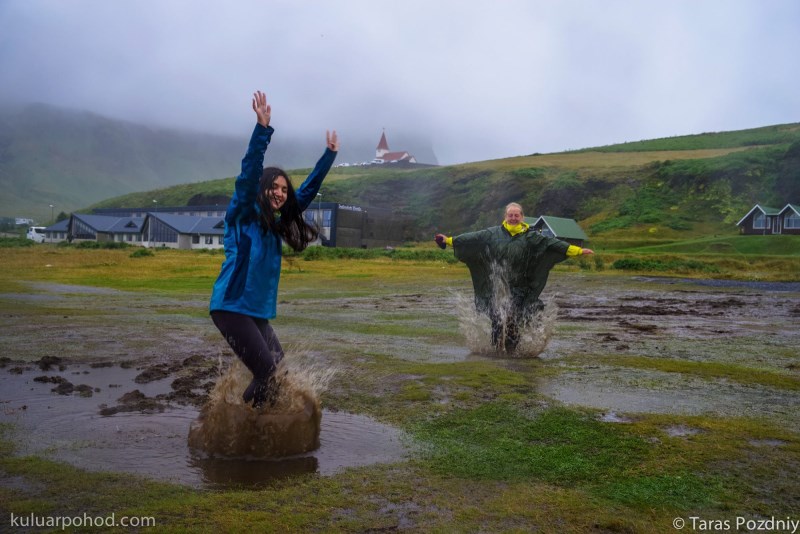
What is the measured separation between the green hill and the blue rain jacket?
220 ft

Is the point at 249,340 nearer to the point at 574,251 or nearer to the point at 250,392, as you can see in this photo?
the point at 250,392

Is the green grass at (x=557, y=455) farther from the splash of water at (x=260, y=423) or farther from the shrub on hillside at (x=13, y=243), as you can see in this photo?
the shrub on hillside at (x=13, y=243)

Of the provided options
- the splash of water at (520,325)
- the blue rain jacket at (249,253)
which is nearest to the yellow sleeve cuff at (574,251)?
the splash of water at (520,325)

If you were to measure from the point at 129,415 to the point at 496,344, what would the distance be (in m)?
6.35

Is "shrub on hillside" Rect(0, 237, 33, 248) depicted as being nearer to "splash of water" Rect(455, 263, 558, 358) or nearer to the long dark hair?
"splash of water" Rect(455, 263, 558, 358)

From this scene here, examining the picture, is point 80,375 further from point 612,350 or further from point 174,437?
point 612,350

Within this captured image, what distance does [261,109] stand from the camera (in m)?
5.72

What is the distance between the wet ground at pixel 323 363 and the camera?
630cm

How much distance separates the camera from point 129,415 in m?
7.31

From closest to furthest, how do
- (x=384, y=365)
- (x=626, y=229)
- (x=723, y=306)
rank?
1. (x=384, y=365)
2. (x=723, y=306)
3. (x=626, y=229)

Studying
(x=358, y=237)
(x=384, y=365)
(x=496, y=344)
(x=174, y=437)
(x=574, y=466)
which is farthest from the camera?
(x=358, y=237)

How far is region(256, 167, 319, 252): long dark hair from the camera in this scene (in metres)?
5.91

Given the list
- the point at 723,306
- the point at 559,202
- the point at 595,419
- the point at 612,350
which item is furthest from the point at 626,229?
the point at 595,419
